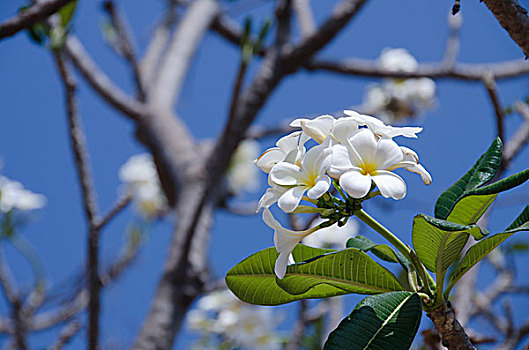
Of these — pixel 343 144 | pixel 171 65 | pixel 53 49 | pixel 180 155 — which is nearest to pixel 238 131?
pixel 180 155

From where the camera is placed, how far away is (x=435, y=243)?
454mm

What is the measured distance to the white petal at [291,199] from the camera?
418 mm

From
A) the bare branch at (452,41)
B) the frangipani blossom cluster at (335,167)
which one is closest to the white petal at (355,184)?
the frangipani blossom cluster at (335,167)

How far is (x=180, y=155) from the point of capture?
1.65 meters

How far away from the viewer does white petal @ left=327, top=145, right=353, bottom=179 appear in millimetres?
420

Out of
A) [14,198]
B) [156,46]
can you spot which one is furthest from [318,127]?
[156,46]

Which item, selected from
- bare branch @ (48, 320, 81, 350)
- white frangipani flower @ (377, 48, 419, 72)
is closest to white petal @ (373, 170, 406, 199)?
bare branch @ (48, 320, 81, 350)

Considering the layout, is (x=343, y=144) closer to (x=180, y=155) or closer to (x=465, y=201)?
(x=465, y=201)

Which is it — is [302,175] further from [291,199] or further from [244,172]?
[244,172]

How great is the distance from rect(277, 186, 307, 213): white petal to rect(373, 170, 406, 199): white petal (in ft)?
0.20

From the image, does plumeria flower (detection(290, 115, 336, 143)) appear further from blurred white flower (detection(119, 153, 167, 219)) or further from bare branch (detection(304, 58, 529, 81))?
blurred white flower (detection(119, 153, 167, 219))

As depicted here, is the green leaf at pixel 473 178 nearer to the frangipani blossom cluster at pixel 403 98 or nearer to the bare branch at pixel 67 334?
the bare branch at pixel 67 334

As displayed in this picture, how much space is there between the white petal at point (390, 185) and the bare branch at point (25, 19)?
531 millimetres

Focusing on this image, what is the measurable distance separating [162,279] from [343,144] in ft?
3.09
